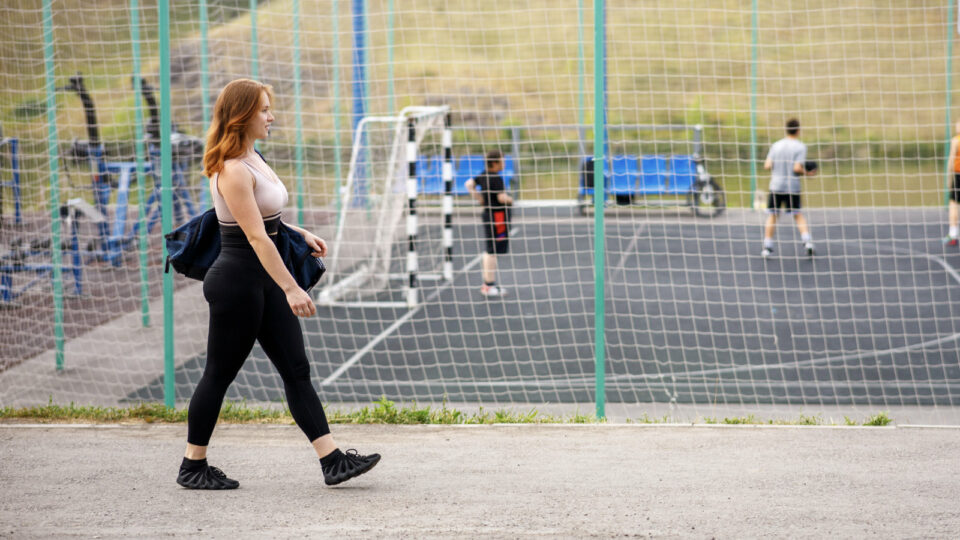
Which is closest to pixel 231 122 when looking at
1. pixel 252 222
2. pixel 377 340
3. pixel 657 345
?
pixel 252 222

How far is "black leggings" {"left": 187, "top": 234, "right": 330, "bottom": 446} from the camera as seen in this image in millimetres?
4297

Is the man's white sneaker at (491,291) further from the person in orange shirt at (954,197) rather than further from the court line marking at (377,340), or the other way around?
the person in orange shirt at (954,197)

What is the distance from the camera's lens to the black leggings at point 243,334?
4.30 metres

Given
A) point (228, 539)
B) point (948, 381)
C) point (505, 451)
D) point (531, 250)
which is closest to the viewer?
point (228, 539)

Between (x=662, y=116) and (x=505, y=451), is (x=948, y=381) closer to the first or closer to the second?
(x=505, y=451)

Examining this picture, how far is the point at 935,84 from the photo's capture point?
1026 inches

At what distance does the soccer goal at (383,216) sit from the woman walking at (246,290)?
636cm

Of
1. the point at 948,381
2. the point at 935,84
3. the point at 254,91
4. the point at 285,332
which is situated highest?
the point at 935,84

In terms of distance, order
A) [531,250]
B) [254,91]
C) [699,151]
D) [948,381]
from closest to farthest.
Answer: [254,91] < [948,381] < [531,250] < [699,151]

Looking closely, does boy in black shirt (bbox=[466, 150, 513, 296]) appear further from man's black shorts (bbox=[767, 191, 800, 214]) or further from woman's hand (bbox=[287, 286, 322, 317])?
woman's hand (bbox=[287, 286, 322, 317])

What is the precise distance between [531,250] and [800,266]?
442 centimetres

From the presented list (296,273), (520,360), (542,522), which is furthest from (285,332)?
(520,360)

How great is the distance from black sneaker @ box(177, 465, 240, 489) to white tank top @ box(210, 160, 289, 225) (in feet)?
3.71

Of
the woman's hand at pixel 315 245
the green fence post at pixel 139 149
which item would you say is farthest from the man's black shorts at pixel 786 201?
the woman's hand at pixel 315 245
